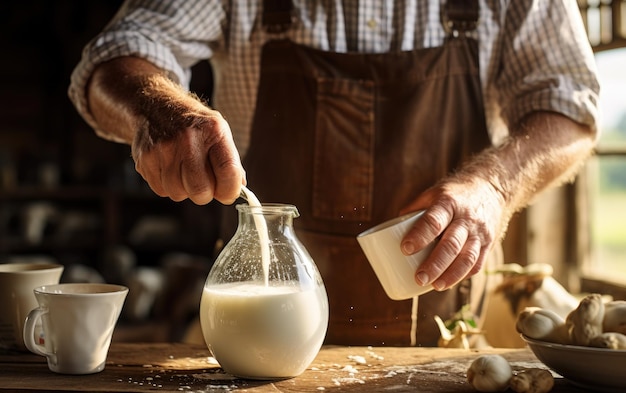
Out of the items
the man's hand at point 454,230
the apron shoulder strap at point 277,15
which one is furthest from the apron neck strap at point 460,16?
the man's hand at point 454,230

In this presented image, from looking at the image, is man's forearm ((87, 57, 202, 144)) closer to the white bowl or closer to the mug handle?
the mug handle

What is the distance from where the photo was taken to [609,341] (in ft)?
3.76

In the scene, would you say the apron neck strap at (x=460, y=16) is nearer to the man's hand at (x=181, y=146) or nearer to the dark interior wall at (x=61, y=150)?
the man's hand at (x=181, y=146)

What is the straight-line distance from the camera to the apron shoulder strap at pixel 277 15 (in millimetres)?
1915

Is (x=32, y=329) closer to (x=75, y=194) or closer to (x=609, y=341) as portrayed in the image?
(x=609, y=341)

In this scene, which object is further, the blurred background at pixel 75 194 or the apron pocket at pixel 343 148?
the blurred background at pixel 75 194

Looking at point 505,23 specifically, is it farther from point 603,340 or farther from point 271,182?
point 603,340

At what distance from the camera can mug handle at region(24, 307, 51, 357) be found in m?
1.27

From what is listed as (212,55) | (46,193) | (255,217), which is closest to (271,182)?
(212,55)

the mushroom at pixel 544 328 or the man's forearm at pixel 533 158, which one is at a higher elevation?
the man's forearm at pixel 533 158

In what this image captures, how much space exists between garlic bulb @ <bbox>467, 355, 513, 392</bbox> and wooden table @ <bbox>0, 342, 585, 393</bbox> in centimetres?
3

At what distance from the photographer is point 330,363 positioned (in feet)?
4.55

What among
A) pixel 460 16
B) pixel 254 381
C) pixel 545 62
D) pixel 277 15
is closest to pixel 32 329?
pixel 254 381

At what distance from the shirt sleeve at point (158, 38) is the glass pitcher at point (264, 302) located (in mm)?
663
